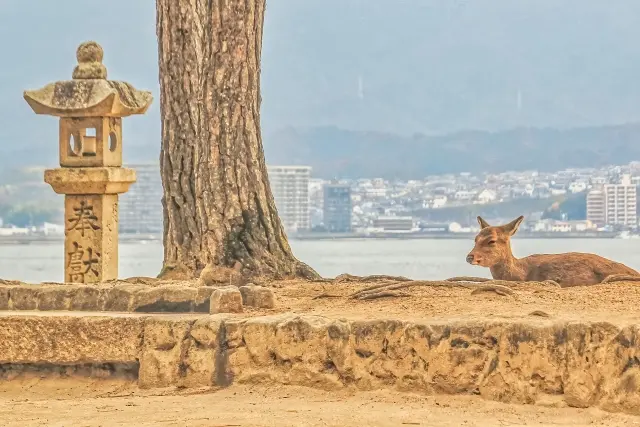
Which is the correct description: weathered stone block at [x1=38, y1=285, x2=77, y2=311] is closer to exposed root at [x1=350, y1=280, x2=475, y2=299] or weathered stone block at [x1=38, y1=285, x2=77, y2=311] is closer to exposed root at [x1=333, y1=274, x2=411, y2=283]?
exposed root at [x1=350, y1=280, x2=475, y2=299]

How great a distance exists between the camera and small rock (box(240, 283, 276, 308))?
962cm

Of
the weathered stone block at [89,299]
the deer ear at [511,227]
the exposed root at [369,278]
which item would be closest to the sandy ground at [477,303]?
the exposed root at [369,278]

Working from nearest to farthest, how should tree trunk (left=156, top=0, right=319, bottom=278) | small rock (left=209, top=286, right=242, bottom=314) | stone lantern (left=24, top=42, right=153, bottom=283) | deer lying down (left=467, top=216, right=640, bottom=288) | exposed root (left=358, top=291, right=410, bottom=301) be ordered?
small rock (left=209, top=286, right=242, bottom=314), exposed root (left=358, top=291, right=410, bottom=301), deer lying down (left=467, top=216, right=640, bottom=288), tree trunk (left=156, top=0, right=319, bottom=278), stone lantern (left=24, top=42, right=153, bottom=283)

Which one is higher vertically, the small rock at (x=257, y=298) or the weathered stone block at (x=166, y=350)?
the small rock at (x=257, y=298)

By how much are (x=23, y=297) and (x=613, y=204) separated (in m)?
56.9

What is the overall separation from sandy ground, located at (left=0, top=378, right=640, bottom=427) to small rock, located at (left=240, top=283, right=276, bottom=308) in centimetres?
94

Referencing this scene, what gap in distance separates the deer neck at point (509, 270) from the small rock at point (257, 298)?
11.6 feet

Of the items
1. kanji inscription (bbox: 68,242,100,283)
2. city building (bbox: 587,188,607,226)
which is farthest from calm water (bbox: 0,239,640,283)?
kanji inscription (bbox: 68,242,100,283)

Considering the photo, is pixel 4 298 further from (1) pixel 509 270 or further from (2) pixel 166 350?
(1) pixel 509 270

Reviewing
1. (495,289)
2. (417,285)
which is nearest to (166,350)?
(417,285)

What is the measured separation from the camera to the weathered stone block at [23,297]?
32.4ft

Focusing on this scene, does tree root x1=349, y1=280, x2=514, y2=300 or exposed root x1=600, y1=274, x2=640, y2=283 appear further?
exposed root x1=600, y1=274, x2=640, y2=283

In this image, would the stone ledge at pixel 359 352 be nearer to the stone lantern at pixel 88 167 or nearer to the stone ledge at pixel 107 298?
the stone ledge at pixel 107 298

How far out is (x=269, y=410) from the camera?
27.1 ft
